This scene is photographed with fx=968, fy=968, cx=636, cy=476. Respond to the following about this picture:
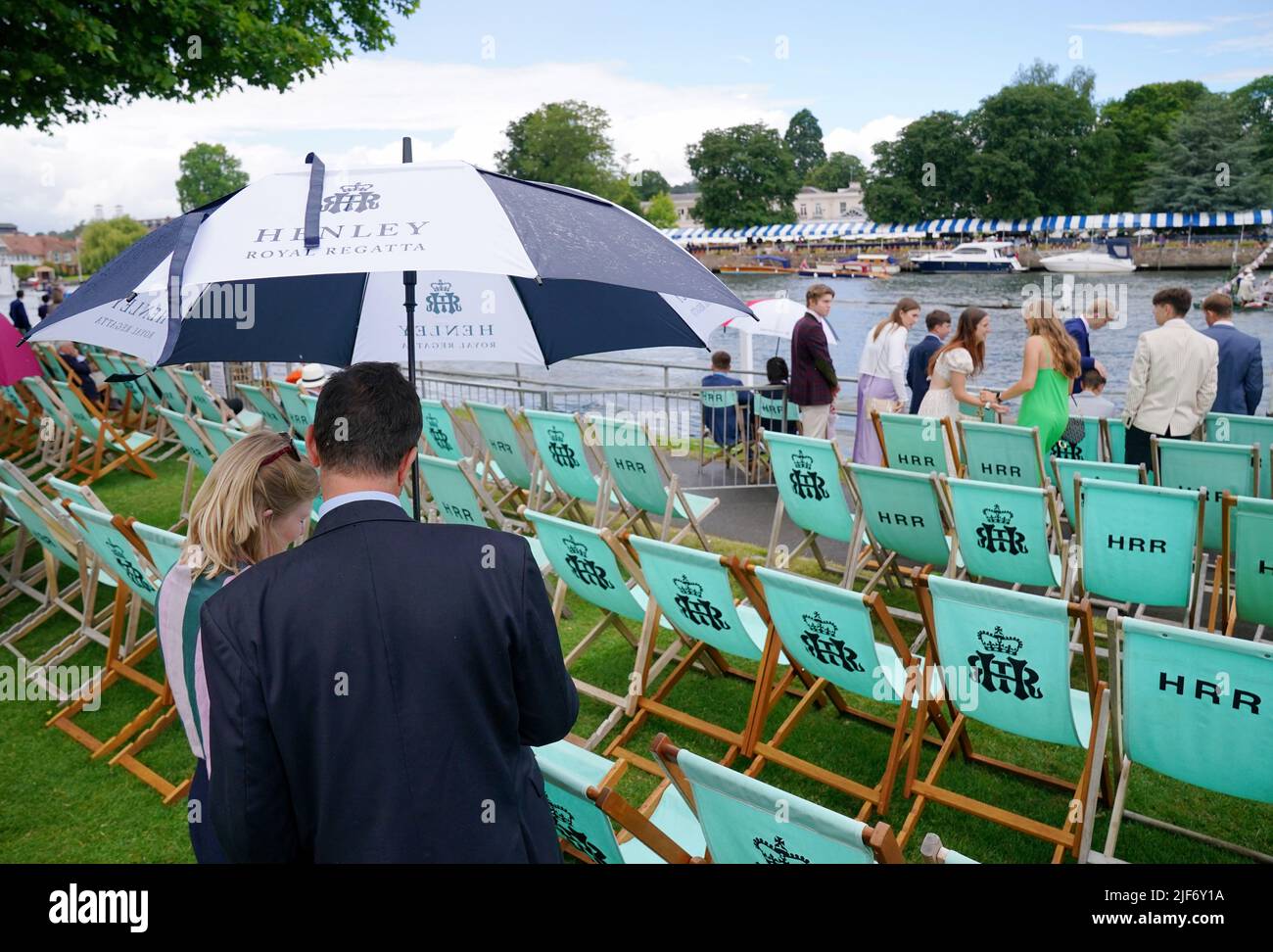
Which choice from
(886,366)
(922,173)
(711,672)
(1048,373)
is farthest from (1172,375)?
(922,173)

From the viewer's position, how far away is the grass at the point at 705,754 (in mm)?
3566

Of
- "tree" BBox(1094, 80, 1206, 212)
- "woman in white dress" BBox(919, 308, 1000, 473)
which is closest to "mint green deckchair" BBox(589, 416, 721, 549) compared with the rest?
"woman in white dress" BBox(919, 308, 1000, 473)

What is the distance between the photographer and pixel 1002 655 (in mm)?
3188

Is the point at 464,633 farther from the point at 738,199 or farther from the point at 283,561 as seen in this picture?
the point at 738,199

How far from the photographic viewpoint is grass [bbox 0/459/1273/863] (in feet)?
11.7

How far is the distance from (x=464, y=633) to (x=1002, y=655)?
83.6 inches

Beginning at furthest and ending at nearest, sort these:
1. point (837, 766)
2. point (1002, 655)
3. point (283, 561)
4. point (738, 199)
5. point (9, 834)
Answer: point (738, 199) → point (837, 766) → point (9, 834) → point (1002, 655) → point (283, 561)

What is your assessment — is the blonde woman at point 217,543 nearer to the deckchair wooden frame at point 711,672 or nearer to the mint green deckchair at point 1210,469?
the deckchair wooden frame at point 711,672

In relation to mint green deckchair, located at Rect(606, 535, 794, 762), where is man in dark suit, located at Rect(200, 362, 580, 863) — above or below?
above

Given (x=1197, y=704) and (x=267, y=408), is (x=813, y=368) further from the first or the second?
(x=1197, y=704)

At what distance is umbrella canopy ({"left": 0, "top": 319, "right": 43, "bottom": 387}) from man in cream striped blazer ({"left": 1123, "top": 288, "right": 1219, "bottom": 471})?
691 centimetres

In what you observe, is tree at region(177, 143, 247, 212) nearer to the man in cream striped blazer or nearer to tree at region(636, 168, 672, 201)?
tree at region(636, 168, 672, 201)

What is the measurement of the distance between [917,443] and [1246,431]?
2.24m
